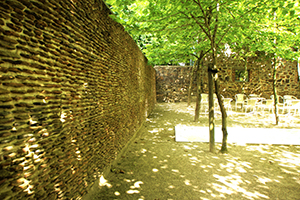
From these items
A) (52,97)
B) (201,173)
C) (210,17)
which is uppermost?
(210,17)

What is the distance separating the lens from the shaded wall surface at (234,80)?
12.7m

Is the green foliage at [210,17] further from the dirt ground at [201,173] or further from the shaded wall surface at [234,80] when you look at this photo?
the shaded wall surface at [234,80]

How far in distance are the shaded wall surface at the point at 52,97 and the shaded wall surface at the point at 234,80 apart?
40.4ft

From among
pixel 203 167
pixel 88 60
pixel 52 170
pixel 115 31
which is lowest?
pixel 203 167

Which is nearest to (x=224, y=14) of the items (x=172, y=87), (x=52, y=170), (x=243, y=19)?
(x=243, y=19)

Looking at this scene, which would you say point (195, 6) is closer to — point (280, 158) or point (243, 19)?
point (243, 19)

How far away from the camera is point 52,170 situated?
1410 mm

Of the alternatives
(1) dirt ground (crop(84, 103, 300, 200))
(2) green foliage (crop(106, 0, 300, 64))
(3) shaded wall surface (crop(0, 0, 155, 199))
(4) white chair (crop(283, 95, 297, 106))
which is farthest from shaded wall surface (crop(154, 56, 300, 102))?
(3) shaded wall surface (crop(0, 0, 155, 199))

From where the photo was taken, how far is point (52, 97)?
1.42m

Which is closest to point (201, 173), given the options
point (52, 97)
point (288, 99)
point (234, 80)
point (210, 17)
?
point (52, 97)

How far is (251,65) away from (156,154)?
12.7 metres

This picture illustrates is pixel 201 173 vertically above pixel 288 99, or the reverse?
pixel 288 99

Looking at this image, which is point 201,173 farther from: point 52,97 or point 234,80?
point 234,80

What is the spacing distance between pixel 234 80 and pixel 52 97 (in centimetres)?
1436
